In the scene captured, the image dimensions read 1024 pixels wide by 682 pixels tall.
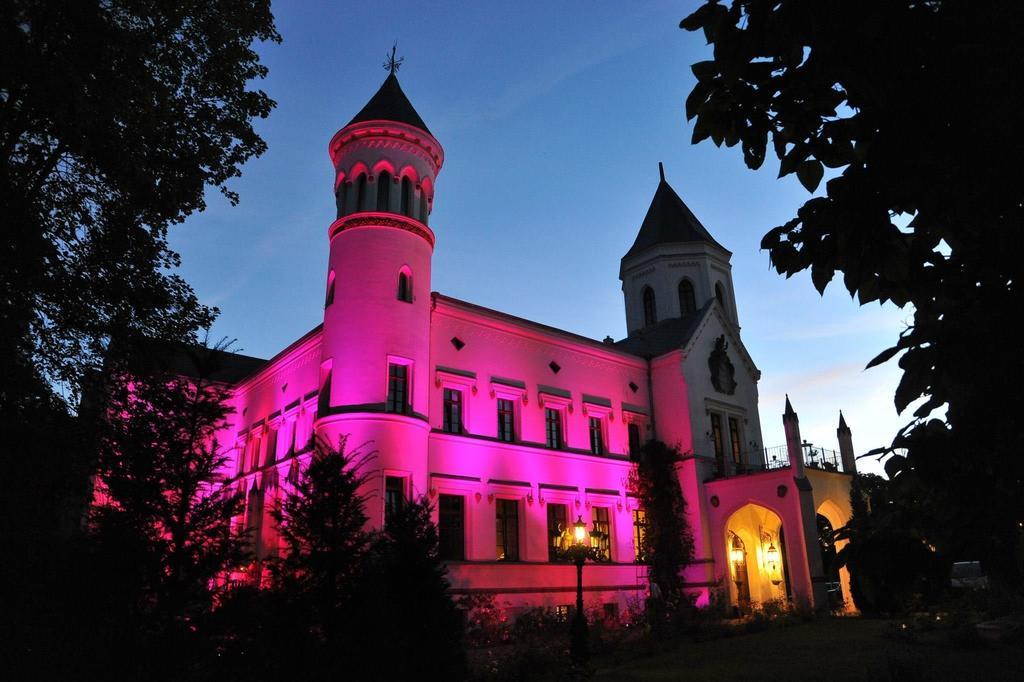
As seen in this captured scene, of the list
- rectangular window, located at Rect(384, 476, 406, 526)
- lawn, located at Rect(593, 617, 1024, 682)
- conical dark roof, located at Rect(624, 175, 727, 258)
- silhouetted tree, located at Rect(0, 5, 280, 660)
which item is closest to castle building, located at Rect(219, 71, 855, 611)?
rectangular window, located at Rect(384, 476, 406, 526)

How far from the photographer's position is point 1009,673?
491 inches

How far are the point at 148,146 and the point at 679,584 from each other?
2381 centimetres

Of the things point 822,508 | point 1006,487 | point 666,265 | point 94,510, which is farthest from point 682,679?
point 666,265

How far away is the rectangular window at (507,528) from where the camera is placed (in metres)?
23.9

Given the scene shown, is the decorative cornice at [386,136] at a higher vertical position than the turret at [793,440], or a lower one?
higher

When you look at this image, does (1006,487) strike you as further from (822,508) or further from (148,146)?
(822,508)

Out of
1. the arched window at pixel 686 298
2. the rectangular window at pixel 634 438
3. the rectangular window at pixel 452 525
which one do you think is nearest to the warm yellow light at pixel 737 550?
the rectangular window at pixel 634 438

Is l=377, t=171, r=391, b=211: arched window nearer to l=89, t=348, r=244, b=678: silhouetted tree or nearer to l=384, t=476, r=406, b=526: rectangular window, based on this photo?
l=384, t=476, r=406, b=526: rectangular window

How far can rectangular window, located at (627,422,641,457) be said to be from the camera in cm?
2982

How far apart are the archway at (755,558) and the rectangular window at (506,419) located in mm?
11339

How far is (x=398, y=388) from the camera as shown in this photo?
73.2ft

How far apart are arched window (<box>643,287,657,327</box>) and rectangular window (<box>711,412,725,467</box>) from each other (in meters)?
6.93

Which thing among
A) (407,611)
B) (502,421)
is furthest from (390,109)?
(407,611)

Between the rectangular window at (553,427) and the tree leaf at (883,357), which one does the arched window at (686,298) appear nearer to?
the rectangular window at (553,427)
